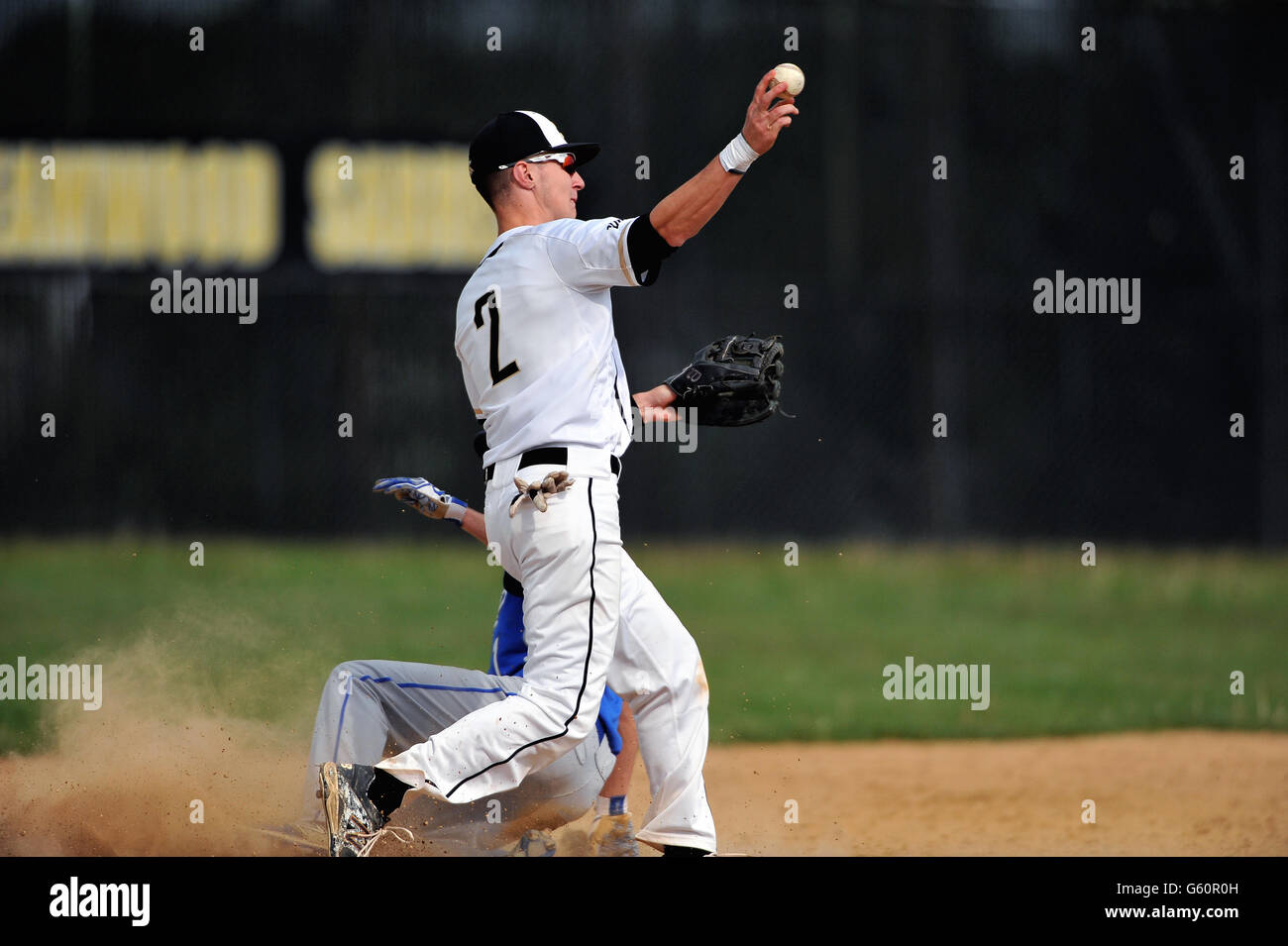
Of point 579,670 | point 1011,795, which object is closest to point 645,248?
point 579,670

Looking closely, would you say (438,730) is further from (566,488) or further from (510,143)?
(510,143)

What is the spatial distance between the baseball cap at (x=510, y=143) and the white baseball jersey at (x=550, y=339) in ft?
0.71

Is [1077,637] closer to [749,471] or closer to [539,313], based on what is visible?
[749,471]

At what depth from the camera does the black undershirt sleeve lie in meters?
3.29

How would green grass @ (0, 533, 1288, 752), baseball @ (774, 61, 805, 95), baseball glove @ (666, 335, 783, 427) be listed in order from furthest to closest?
green grass @ (0, 533, 1288, 752)
baseball glove @ (666, 335, 783, 427)
baseball @ (774, 61, 805, 95)

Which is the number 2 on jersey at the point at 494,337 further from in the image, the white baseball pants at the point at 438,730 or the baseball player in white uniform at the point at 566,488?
the white baseball pants at the point at 438,730

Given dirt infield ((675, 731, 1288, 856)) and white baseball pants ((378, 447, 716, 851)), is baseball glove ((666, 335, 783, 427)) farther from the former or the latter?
dirt infield ((675, 731, 1288, 856))

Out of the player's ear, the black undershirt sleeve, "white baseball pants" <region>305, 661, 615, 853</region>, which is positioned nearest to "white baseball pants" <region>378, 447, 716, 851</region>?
"white baseball pants" <region>305, 661, 615, 853</region>

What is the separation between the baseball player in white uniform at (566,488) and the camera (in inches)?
129

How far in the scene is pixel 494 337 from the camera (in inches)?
140

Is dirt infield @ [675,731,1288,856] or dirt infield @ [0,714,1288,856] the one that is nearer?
dirt infield @ [0,714,1288,856]

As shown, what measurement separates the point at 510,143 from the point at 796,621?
589 cm

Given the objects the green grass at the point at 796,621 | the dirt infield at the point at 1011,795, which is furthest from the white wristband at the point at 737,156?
the green grass at the point at 796,621

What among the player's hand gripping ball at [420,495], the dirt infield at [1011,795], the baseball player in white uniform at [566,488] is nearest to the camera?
the baseball player in white uniform at [566,488]
